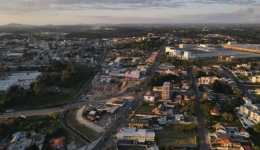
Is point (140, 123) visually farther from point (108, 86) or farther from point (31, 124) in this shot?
point (108, 86)

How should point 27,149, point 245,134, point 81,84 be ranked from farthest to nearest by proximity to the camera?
point 81,84 → point 245,134 → point 27,149

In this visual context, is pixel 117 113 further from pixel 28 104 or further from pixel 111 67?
pixel 111 67

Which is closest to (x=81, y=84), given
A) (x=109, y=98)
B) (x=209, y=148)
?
(x=109, y=98)

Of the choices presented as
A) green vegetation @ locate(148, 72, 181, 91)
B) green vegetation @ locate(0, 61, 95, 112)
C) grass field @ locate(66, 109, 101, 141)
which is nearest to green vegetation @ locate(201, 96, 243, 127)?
green vegetation @ locate(148, 72, 181, 91)

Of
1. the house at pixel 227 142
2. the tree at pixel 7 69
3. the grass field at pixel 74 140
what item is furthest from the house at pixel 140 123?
the tree at pixel 7 69

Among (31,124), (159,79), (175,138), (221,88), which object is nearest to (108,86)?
(159,79)

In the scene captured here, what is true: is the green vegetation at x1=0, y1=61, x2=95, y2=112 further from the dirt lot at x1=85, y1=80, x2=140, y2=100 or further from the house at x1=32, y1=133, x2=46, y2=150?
the house at x1=32, y1=133, x2=46, y2=150
